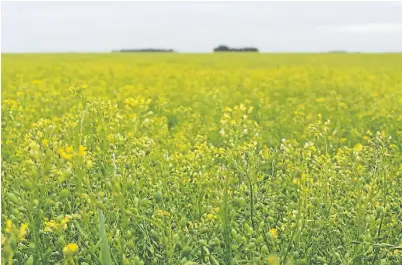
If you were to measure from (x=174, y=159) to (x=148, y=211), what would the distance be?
53cm

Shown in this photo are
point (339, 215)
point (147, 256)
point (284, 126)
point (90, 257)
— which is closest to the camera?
point (90, 257)

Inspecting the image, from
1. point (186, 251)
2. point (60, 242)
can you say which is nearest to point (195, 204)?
point (186, 251)

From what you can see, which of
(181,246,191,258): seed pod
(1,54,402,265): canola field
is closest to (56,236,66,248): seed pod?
(1,54,402,265): canola field

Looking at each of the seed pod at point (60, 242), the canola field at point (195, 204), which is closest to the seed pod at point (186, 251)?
the canola field at point (195, 204)

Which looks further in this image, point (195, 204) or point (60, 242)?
point (195, 204)

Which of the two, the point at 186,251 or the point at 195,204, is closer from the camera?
the point at 186,251

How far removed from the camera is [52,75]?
1492 centimetres

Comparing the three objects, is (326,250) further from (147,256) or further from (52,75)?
(52,75)

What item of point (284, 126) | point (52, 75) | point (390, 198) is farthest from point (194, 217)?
point (52, 75)

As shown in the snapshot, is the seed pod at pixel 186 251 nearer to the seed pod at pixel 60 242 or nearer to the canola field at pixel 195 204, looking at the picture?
the canola field at pixel 195 204

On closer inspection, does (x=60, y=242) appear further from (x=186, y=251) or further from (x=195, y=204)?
(x=195, y=204)

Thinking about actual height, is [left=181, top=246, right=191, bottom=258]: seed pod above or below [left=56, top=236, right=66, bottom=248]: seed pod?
below

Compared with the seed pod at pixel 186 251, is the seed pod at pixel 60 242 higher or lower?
higher

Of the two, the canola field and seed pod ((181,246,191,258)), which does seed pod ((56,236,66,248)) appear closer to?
the canola field
